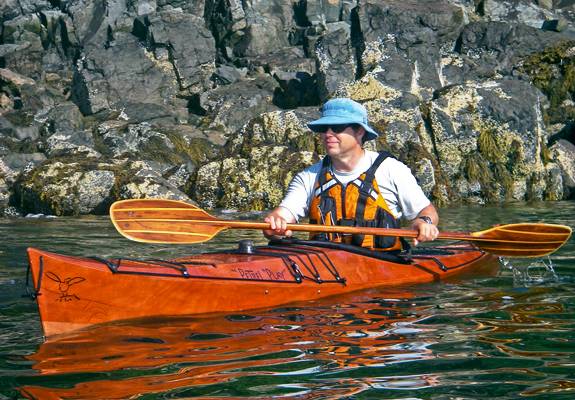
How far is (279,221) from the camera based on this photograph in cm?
635

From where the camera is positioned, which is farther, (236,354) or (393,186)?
(393,186)

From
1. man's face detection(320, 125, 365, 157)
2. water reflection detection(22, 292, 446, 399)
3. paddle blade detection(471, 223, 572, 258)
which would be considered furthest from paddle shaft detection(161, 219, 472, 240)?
paddle blade detection(471, 223, 572, 258)

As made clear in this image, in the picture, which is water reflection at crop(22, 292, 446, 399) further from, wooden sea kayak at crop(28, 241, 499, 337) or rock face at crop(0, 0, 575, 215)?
rock face at crop(0, 0, 575, 215)

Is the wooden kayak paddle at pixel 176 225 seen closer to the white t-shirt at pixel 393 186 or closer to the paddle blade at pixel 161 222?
the paddle blade at pixel 161 222

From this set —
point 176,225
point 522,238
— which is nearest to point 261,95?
point 522,238

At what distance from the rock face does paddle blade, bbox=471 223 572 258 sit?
35.6 feet

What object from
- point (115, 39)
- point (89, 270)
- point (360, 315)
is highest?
point (115, 39)

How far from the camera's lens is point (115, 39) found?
54.4 meters

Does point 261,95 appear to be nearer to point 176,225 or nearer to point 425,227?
point 176,225

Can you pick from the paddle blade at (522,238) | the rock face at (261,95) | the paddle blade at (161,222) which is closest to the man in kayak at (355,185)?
the paddle blade at (161,222)

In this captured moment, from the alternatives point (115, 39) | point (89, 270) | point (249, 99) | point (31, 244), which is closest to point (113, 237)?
point (31, 244)

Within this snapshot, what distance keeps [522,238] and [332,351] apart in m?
3.52

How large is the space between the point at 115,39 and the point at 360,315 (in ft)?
169

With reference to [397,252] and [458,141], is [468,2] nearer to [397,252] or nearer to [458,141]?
[458,141]
